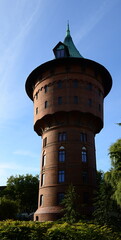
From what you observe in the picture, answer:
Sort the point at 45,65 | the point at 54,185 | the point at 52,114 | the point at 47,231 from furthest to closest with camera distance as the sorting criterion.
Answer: the point at 45,65 → the point at 52,114 → the point at 54,185 → the point at 47,231

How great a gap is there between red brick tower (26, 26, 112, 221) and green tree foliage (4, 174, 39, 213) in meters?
23.2

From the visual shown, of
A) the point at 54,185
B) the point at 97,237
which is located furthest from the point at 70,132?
the point at 97,237

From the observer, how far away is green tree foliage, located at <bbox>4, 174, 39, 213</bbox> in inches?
2135

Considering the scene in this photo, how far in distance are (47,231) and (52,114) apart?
76.5ft

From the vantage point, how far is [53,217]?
1133 inches

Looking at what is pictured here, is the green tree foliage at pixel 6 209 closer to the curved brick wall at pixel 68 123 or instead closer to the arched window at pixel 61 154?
the curved brick wall at pixel 68 123

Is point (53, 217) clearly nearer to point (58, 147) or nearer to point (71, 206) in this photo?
point (71, 206)

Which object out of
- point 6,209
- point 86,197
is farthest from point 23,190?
point 86,197

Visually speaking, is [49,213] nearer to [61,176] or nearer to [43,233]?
[61,176]

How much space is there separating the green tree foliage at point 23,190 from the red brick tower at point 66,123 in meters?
23.2

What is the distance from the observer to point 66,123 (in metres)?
33.1

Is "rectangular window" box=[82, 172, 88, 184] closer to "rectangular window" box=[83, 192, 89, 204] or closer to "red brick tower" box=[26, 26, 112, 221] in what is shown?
"red brick tower" box=[26, 26, 112, 221]

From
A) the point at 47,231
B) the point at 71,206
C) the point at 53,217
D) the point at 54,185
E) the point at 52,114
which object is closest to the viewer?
the point at 47,231

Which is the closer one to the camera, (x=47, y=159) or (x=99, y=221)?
(x=99, y=221)
